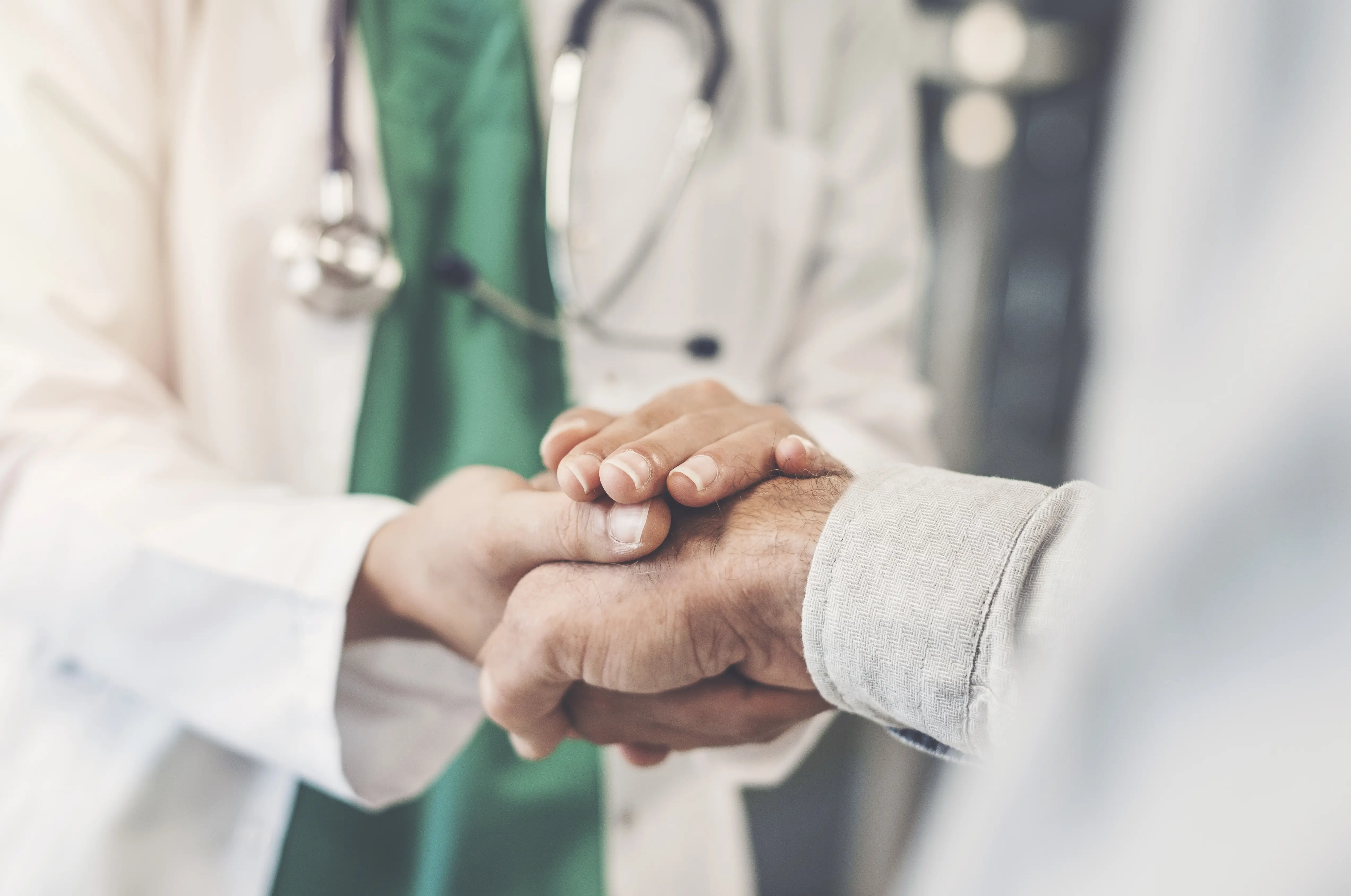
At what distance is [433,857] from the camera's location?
62 cm

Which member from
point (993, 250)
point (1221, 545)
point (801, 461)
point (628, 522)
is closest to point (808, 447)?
point (801, 461)

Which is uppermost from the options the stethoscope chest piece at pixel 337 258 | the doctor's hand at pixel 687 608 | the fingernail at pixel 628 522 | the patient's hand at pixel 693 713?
the stethoscope chest piece at pixel 337 258

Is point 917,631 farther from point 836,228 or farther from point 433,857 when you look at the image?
point 836,228

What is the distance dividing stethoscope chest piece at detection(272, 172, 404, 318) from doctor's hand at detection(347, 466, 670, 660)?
181mm

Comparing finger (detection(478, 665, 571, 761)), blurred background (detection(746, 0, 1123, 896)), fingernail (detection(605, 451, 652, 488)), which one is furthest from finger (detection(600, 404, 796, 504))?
blurred background (detection(746, 0, 1123, 896))

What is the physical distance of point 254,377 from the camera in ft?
2.23

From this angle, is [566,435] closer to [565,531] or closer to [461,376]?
[565,531]

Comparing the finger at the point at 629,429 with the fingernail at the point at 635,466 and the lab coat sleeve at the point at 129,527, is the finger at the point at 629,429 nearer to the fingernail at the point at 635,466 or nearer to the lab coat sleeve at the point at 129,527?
the fingernail at the point at 635,466

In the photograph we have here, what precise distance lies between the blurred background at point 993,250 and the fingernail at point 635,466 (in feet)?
3.45

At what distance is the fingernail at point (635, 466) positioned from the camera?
0.40 m

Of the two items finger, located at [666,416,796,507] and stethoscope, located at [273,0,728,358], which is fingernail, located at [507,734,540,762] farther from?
stethoscope, located at [273,0,728,358]

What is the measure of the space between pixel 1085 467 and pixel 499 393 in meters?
0.44

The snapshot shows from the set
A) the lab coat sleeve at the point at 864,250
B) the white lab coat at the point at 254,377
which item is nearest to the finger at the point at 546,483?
the white lab coat at the point at 254,377

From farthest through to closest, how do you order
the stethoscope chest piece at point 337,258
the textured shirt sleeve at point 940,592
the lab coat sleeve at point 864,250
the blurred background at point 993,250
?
the blurred background at point 993,250
the lab coat sleeve at point 864,250
the stethoscope chest piece at point 337,258
the textured shirt sleeve at point 940,592
